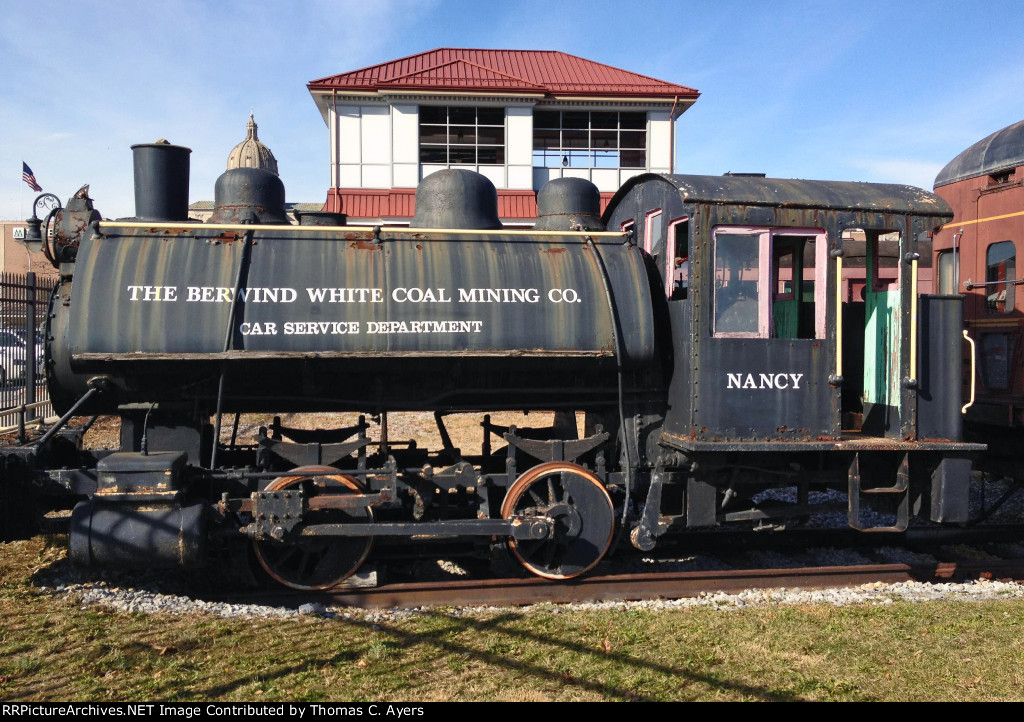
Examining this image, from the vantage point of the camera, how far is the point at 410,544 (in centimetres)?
655

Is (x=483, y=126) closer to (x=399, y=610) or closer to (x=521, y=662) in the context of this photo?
(x=399, y=610)

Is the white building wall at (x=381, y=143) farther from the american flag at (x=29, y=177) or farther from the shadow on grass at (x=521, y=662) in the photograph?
the shadow on grass at (x=521, y=662)

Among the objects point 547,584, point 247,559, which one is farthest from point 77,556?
point 547,584

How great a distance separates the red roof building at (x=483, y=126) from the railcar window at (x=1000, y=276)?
15.2 metres

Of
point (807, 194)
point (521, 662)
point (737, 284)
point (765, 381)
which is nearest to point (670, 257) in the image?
point (737, 284)

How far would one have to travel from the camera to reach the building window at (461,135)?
23.9m

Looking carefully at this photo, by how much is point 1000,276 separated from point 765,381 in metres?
4.57

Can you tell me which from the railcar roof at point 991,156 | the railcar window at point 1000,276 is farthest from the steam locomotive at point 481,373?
the railcar roof at point 991,156

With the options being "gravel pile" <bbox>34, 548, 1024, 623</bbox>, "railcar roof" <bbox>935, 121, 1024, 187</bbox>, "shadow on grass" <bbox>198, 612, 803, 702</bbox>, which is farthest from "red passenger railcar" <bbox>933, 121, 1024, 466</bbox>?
"shadow on grass" <bbox>198, 612, 803, 702</bbox>

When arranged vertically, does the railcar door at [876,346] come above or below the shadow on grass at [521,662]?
above

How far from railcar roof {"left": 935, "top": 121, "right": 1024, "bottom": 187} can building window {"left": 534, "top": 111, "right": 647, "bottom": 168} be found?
1620 cm

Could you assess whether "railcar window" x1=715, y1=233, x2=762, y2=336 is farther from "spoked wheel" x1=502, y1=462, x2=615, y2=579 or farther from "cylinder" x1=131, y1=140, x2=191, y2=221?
"cylinder" x1=131, y1=140, x2=191, y2=221
